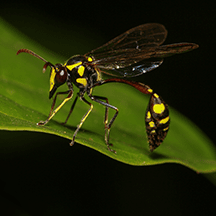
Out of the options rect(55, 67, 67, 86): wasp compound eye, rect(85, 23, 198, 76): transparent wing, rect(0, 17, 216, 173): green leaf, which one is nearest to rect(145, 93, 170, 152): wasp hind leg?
rect(0, 17, 216, 173): green leaf

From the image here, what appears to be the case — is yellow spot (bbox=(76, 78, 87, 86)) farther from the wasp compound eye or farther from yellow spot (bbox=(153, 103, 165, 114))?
yellow spot (bbox=(153, 103, 165, 114))

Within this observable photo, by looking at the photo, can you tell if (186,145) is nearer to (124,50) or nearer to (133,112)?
(133,112)

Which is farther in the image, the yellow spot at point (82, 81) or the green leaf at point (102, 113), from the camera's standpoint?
the yellow spot at point (82, 81)

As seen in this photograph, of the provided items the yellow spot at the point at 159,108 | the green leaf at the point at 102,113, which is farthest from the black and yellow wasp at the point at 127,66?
the green leaf at the point at 102,113

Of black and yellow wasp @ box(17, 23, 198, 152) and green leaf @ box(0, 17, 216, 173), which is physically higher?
black and yellow wasp @ box(17, 23, 198, 152)

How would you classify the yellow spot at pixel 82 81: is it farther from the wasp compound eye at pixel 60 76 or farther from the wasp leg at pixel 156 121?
the wasp leg at pixel 156 121

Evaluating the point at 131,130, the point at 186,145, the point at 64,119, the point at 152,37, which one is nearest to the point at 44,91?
the point at 64,119

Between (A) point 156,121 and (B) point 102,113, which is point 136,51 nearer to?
(A) point 156,121

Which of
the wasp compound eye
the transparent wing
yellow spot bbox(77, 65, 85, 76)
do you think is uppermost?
the transparent wing

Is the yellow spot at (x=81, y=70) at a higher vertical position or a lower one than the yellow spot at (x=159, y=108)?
higher
